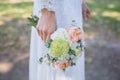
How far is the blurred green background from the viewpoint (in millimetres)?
4141

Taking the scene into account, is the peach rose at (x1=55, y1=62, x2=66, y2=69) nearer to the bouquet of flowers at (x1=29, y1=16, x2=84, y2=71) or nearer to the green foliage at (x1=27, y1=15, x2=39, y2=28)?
the bouquet of flowers at (x1=29, y1=16, x2=84, y2=71)

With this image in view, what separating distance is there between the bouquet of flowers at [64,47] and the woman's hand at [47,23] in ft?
0.11

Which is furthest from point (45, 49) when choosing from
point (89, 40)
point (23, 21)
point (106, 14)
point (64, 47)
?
point (106, 14)

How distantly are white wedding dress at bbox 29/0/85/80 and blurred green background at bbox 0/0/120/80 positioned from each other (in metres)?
1.69

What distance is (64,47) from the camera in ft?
7.02

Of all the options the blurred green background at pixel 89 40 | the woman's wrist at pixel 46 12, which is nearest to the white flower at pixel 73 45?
the woman's wrist at pixel 46 12

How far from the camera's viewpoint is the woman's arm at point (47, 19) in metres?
2.13

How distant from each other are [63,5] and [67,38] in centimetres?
21

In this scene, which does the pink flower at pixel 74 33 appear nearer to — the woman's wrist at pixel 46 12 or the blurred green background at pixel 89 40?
the woman's wrist at pixel 46 12

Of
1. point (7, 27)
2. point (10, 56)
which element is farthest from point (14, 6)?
point (10, 56)

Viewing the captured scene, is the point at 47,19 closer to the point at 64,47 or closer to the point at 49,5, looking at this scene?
the point at 49,5

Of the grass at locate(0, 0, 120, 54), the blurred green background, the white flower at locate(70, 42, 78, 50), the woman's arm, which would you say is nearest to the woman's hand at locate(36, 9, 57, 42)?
the woman's arm

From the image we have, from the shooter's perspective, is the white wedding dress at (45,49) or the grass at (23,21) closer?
the white wedding dress at (45,49)

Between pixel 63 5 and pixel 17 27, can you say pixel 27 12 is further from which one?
pixel 63 5
